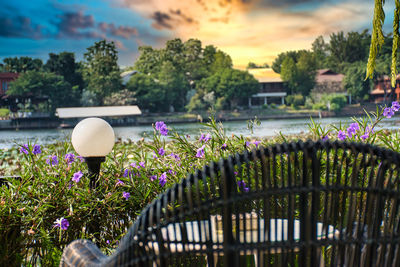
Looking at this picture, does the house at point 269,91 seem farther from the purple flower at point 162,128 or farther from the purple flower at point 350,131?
the purple flower at point 162,128

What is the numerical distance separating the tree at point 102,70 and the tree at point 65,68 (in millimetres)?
500

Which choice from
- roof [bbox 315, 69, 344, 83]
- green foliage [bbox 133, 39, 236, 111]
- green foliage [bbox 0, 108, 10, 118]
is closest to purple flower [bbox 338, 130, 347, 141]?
green foliage [bbox 133, 39, 236, 111]

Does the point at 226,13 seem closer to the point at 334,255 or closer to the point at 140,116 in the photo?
the point at 140,116

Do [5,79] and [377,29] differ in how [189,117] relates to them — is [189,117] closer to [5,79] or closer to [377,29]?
[5,79]

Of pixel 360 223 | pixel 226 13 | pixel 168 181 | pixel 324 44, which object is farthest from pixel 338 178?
pixel 226 13

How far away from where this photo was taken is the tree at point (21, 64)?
80.2 feet

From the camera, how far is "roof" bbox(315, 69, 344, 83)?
23925 mm

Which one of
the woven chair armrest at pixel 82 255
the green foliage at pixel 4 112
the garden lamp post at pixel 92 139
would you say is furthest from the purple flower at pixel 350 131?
the green foliage at pixel 4 112

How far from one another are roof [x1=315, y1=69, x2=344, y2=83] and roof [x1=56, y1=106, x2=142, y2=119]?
9.86 metres

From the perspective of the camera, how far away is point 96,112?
23.6 metres

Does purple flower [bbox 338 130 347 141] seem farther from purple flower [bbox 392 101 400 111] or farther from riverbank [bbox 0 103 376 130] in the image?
riverbank [bbox 0 103 376 130]

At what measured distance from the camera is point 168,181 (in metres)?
1.75

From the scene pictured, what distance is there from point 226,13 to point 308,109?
11.1m

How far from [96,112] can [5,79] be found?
5087mm
